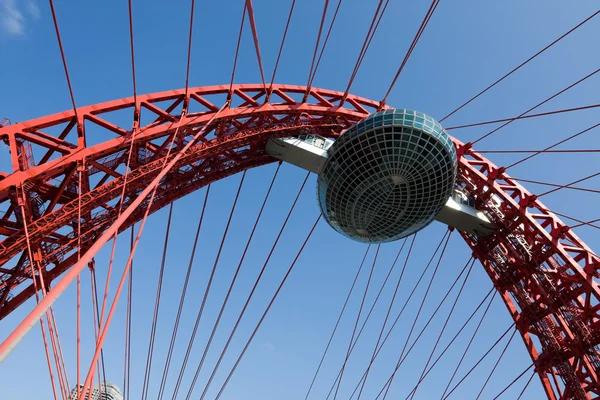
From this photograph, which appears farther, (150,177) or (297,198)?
(297,198)

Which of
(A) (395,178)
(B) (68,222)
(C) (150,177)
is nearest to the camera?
(B) (68,222)

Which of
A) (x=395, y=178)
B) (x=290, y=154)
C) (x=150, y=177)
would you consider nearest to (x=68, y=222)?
(x=150, y=177)

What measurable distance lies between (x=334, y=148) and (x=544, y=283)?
14026 millimetres

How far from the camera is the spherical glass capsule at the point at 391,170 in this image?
70.7ft

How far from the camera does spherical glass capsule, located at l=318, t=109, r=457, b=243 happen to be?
21.6 meters

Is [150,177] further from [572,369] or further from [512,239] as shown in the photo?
[572,369]

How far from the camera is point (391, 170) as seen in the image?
862 inches

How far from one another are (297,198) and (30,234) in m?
14.2

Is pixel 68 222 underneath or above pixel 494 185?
underneath

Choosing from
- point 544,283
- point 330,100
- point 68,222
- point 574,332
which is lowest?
point 68,222

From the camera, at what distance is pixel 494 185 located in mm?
25500

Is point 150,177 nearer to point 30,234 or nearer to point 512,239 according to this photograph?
point 30,234

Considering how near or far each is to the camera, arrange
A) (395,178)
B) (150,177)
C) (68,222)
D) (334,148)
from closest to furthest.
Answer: (68,222), (150,177), (395,178), (334,148)

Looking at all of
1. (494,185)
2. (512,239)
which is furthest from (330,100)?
(512,239)
